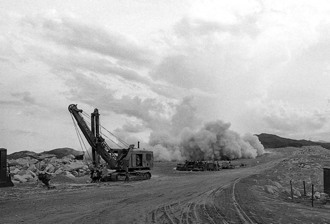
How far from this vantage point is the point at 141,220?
47.2 ft

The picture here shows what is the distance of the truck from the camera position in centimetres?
3628

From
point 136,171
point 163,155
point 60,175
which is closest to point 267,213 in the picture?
point 136,171

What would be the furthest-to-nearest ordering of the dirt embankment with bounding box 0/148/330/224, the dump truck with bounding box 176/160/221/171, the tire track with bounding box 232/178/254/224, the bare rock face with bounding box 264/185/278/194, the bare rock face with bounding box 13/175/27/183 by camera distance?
the dump truck with bounding box 176/160/221/171, the bare rock face with bounding box 13/175/27/183, the bare rock face with bounding box 264/185/278/194, the dirt embankment with bounding box 0/148/330/224, the tire track with bounding box 232/178/254/224

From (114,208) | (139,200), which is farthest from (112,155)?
(114,208)

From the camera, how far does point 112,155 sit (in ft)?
122

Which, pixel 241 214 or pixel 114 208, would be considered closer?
pixel 241 214

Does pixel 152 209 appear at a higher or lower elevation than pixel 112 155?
lower

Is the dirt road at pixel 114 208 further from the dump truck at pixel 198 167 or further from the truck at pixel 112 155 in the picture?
the dump truck at pixel 198 167

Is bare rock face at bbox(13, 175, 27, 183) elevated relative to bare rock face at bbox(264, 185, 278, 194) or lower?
elevated

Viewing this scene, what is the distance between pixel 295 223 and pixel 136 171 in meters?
24.3

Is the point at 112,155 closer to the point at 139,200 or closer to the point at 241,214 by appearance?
the point at 139,200

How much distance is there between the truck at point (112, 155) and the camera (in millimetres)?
36281

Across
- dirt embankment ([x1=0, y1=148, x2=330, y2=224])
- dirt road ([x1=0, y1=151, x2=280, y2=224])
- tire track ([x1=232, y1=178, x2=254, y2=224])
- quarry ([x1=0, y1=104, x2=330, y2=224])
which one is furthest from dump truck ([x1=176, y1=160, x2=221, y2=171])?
tire track ([x1=232, y1=178, x2=254, y2=224])

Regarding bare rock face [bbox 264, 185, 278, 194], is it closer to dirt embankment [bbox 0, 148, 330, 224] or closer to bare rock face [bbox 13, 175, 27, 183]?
dirt embankment [bbox 0, 148, 330, 224]
